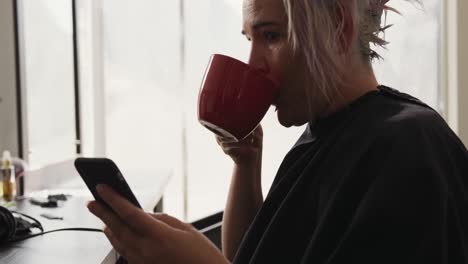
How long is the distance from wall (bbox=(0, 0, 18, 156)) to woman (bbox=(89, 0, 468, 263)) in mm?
1161

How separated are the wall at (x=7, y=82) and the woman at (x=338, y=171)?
116 centimetres

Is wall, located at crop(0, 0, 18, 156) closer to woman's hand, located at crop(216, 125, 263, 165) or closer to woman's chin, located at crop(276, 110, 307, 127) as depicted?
woman's hand, located at crop(216, 125, 263, 165)

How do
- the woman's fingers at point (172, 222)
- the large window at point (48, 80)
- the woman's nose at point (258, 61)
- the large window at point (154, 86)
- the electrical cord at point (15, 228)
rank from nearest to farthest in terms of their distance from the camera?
1. the woman's fingers at point (172, 222)
2. the woman's nose at point (258, 61)
3. the electrical cord at point (15, 228)
4. the large window at point (48, 80)
5. the large window at point (154, 86)

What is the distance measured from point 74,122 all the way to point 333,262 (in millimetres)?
1788

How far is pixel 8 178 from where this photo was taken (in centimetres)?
146

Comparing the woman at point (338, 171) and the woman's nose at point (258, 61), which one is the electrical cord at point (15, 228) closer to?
the woman at point (338, 171)

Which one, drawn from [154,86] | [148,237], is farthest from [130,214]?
[154,86]

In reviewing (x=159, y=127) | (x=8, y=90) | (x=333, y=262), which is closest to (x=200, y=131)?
(x=159, y=127)

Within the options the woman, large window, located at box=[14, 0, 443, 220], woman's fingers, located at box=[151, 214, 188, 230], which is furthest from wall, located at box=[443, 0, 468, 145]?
woman's fingers, located at box=[151, 214, 188, 230]

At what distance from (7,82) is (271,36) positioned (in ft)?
4.06

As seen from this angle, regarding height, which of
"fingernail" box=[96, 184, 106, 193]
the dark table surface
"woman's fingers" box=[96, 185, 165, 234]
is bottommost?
the dark table surface

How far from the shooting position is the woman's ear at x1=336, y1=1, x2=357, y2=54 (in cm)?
70

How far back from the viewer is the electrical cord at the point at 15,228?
0.97 metres

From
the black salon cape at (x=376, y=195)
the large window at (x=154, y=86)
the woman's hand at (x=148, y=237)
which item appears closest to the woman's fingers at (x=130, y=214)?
the woman's hand at (x=148, y=237)
